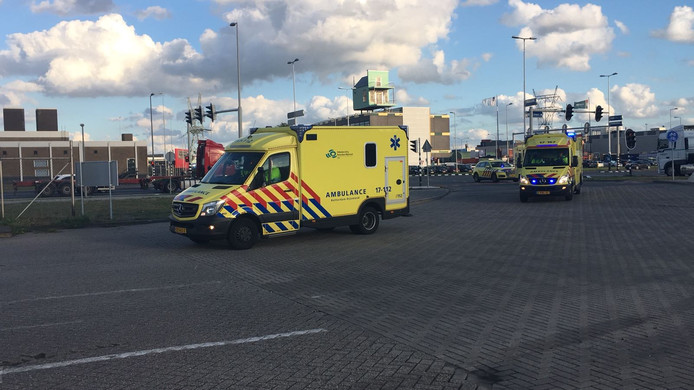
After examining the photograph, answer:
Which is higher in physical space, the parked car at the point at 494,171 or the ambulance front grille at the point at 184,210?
the parked car at the point at 494,171

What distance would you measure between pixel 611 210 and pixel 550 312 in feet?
47.5

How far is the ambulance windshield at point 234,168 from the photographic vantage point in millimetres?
12750

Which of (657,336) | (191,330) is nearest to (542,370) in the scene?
(657,336)

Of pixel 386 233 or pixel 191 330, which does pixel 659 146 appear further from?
pixel 191 330

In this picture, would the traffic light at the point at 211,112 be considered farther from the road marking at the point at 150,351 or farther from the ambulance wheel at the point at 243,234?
the road marking at the point at 150,351

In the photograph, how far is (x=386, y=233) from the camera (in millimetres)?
14984

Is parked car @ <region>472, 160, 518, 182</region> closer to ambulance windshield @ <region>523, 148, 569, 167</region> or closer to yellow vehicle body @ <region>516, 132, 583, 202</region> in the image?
yellow vehicle body @ <region>516, 132, 583, 202</region>

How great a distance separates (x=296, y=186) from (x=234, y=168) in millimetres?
1440

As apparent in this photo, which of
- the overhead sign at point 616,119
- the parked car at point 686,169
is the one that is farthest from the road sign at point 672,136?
the overhead sign at point 616,119

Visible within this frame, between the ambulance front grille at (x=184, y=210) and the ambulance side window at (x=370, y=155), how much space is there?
4474 mm

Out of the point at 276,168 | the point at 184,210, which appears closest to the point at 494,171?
the point at 276,168

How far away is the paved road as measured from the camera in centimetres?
493

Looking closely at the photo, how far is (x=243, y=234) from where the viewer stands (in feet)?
41.2

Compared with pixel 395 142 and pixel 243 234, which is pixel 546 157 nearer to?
pixel 395 142
